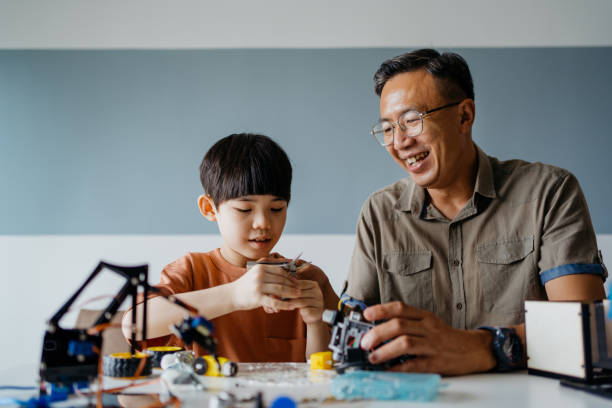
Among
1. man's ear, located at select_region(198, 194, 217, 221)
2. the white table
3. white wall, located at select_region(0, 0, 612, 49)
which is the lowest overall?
the white table

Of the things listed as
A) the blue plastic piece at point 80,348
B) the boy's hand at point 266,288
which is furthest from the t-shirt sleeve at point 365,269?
the blue plastic piece at point 80,348

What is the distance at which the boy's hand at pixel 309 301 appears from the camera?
1331mm

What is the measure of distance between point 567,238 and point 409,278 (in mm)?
504

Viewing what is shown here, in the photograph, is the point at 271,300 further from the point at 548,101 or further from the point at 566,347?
the point at 548,101

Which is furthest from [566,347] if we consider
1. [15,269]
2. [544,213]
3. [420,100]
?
[15,269]

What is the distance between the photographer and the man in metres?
1.46

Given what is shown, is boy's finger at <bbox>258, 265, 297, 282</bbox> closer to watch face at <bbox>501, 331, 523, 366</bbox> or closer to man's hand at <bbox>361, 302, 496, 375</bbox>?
man's hand at <bbox>361, 302, 496, 375</bbox>

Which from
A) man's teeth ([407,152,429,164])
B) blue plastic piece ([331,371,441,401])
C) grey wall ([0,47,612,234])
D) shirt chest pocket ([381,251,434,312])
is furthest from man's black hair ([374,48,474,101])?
grey wall ([0,47,612,234])

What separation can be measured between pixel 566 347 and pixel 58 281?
276 cm

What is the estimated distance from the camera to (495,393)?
884 mm

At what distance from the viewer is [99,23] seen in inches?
115

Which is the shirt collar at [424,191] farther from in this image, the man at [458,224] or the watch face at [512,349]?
the watch face at [512,349]

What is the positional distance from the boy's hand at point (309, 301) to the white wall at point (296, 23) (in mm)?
1940

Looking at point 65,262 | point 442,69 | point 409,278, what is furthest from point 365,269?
point 65,262
